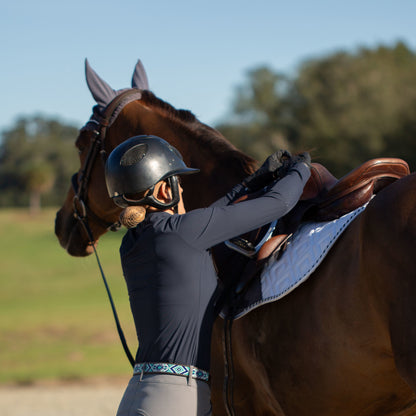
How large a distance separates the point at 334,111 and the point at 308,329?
140ft

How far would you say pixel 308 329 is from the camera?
2516 millimetres

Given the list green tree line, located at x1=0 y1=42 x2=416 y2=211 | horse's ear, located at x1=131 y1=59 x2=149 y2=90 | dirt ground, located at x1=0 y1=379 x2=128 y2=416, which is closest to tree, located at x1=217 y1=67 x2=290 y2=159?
green tree line, located at x1=0 y1=42 x2=416 y2=211

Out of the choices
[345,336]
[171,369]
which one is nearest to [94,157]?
[171,369]

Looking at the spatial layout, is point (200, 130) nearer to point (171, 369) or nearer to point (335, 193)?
point (335, 193)

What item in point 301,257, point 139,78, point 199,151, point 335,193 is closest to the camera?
point 301,257

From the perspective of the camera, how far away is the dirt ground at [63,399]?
25.9 ft

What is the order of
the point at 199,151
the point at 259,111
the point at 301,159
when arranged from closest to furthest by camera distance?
the point at 301,159, the point at 199,151, the point at 259,111

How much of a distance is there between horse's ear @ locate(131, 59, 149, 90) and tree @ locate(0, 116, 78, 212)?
4718cm

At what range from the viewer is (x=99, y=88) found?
3957mm

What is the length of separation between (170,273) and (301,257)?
63cm

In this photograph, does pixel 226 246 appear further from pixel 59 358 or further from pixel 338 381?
pixel 59 358

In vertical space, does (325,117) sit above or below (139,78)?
above

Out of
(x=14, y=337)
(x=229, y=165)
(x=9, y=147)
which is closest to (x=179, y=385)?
(x=229, y=165)

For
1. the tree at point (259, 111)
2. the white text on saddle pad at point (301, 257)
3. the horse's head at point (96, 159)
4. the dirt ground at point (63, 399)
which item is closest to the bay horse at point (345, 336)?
the white text on saddle pad at point (301, 257)
